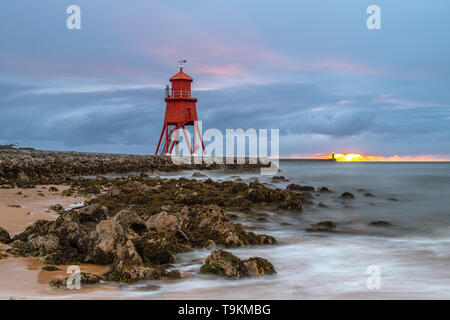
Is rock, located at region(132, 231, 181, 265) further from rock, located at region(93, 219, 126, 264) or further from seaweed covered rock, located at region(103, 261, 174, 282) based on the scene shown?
seaweed covered rock, located at region(103, 261, 174, 282)

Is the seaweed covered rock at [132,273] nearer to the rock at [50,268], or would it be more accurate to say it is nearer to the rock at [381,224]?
the rock at [50,268]

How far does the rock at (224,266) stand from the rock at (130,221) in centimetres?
139

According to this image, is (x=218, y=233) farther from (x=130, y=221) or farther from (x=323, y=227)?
(x=323, y=227)

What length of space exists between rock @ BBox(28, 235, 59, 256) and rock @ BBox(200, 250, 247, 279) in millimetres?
Result: 1742

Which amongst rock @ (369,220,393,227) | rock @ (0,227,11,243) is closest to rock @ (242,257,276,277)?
rock @ (0,227,11,243)

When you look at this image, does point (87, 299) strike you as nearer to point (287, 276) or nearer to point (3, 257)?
point (3, 257)

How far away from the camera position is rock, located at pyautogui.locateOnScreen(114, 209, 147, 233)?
16.8ft

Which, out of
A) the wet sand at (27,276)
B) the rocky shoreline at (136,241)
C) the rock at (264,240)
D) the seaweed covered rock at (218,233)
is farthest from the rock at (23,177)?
the rock at (264,240)

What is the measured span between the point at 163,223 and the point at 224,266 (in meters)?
1.42

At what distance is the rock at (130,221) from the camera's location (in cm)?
511

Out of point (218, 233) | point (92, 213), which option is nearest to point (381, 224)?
point (218, 233)

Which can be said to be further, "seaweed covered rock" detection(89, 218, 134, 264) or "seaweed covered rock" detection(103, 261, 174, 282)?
"seaweed covered rock" detection(89, 218, 134, 264)

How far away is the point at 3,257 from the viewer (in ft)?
13.5
